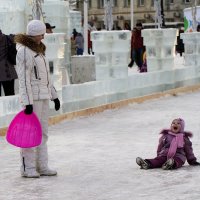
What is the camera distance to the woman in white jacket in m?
7.90

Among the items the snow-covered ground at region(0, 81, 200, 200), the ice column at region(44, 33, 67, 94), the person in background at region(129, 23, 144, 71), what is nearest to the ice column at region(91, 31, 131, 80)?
the snow-covered ground at region(0, 81, 200, 200)

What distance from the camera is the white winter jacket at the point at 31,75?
7.88 metres

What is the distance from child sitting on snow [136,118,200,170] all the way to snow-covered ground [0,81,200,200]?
8 centimetres

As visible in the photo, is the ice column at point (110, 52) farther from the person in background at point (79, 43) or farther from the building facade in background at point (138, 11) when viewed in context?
the building facade in background at point (138, 11)

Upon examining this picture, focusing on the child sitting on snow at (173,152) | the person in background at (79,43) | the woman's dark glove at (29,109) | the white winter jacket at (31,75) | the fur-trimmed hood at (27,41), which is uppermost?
the fur-trimmed hood at (27,41)

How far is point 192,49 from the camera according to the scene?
20.3m

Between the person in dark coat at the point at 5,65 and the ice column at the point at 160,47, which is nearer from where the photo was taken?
the person in dark coat at the point at 5,65

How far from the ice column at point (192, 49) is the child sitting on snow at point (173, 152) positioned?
11.7 meters

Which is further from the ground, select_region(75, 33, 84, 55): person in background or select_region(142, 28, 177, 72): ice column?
select_region(142, 28, 177, 72): ice column

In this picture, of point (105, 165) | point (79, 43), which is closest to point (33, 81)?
point (105, 165)

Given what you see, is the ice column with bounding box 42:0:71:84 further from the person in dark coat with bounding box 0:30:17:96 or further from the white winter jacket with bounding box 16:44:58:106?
the white winter jacket with bounding box 16:44:58:106

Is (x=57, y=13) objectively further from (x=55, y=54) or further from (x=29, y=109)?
(x=29, y=109)

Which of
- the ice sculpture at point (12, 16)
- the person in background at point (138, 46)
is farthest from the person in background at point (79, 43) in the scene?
the ice sculpture at point (12, 16)

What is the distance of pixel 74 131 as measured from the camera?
39.5 ft
